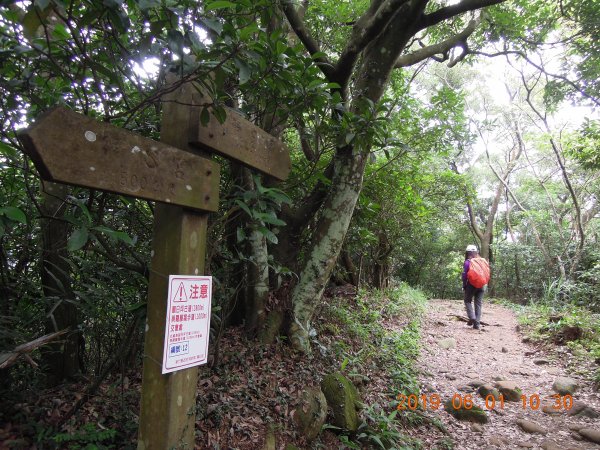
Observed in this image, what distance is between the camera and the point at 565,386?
562 centimetres

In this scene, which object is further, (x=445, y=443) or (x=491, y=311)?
(x=491, y=311)

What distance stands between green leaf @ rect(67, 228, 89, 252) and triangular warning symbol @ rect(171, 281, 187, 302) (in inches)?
23.9

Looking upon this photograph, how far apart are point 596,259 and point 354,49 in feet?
40.1

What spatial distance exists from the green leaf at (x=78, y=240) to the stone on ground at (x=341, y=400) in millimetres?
3124

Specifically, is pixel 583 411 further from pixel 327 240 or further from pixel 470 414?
pixel 327 240

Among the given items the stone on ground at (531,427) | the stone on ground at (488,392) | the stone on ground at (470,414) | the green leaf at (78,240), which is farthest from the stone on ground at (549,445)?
the green leaf at (78,240)

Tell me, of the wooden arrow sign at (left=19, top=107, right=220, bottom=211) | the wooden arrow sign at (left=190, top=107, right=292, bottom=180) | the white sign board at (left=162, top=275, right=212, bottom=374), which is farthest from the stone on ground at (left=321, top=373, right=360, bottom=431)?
the wooden arrow sign at (left=19, top=107, right=220, bottom=211)

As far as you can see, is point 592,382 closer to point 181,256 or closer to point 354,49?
point 354,49

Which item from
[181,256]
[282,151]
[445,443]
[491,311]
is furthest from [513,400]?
[491,311]

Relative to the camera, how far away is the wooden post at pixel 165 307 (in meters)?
2.12

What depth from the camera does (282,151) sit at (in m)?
3.00

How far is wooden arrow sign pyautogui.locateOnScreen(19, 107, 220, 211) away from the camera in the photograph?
4.95 ft

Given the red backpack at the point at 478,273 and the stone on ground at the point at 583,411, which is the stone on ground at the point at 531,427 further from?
the red backpack at the point at 478,273

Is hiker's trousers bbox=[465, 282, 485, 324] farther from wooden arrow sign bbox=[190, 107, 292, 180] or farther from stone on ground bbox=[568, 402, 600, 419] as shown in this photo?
wooden arrow sign bbox=[190, 107, 292, 180]
